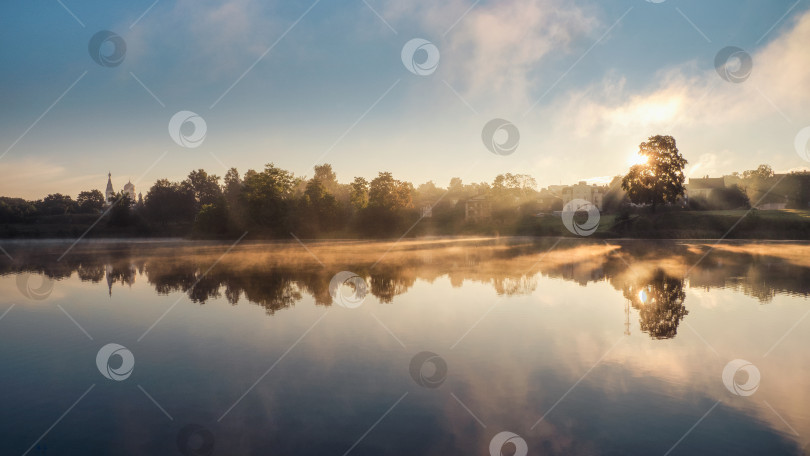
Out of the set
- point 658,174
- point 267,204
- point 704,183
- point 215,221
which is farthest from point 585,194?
point 215,221

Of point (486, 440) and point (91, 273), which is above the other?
point (91, 273)

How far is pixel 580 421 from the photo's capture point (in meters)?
10.7

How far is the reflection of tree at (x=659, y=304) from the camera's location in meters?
19.1

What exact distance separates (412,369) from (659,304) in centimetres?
1678

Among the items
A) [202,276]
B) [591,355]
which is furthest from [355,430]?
[202,276]

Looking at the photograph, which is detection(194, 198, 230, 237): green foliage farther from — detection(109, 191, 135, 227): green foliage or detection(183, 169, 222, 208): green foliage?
detection(183, 169, 222, 208): green foliage

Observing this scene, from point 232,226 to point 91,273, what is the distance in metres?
61.0

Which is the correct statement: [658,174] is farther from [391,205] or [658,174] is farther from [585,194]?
[585,194]

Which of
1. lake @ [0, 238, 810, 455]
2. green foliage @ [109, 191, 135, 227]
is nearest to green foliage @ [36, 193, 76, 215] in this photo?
green foliage @ [109, 191, 135, 227]

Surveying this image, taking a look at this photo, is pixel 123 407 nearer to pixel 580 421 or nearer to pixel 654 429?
pixel 580 421

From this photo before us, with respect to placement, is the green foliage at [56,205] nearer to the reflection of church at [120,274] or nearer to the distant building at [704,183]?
the reflection of church at [120,274]

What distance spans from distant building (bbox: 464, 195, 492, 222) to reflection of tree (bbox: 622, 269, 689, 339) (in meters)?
82.9

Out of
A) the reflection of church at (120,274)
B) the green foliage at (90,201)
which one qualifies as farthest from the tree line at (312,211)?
the green foliage at (90,201)

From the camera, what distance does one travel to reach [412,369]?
14.5 m
